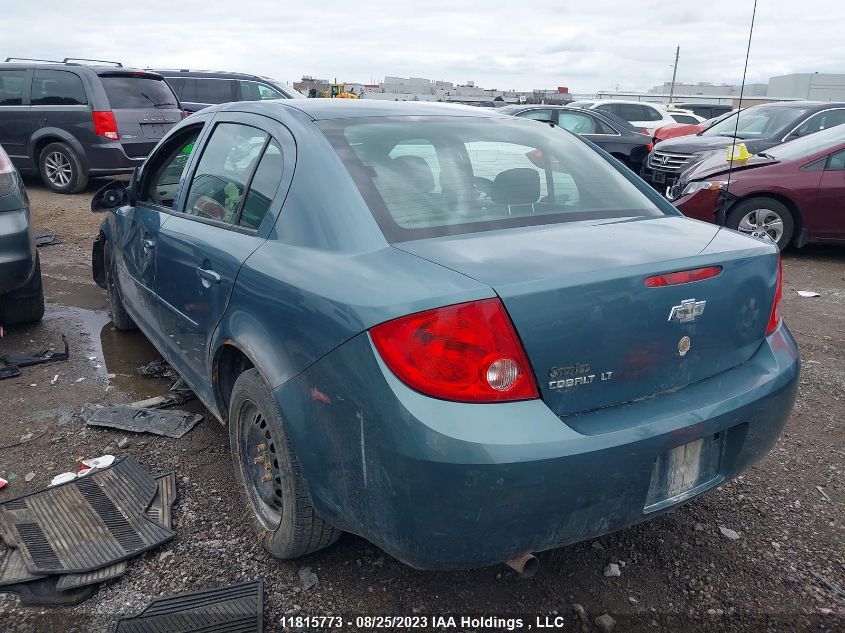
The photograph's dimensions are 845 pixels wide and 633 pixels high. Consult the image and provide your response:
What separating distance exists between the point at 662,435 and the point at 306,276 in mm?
1197

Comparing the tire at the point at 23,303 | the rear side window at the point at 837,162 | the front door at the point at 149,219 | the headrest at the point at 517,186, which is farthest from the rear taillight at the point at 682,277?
the rear side window at the point at 837,162

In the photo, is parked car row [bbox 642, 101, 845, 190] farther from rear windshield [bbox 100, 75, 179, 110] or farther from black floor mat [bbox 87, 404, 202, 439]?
black floor mat [bbox 87, 404, 202, 439]

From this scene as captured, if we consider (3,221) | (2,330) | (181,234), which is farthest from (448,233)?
(2,330)

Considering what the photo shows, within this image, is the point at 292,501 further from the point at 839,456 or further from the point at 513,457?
the point at 839,456

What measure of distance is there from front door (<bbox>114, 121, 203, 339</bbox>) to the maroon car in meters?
5.49

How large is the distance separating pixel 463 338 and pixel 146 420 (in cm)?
246

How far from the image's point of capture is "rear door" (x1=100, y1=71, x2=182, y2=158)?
10.4 meters

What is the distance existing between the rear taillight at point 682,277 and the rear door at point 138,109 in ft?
32.6

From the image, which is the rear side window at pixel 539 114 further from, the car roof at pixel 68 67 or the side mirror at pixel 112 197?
the side mirror at pixel 112 197

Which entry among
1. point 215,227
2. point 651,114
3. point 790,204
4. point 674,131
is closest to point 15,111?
point 215,227

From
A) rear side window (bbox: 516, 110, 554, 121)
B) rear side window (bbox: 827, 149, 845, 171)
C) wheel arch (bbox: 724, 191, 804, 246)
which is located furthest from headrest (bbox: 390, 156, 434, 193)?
rear side window (bbox: 516, 110, 554, 121)

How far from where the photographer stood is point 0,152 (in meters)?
4.62

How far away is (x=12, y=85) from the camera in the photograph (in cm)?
1075

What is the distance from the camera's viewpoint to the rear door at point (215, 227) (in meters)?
2.73
